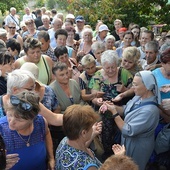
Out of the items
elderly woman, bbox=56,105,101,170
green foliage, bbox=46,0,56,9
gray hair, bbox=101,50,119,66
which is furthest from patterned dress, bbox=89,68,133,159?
green foliage, bbox=46,0,56,9

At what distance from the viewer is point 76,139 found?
96.9 inches

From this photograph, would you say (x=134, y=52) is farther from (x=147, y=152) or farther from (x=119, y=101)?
(x=147, y=152)

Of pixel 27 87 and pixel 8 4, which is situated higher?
pixel 27 87

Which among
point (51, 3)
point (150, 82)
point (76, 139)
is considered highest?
point (150, 82)

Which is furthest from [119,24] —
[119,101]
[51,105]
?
[51,105]

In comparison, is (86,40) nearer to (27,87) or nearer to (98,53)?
(98,53)

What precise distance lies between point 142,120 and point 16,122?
1.38 m

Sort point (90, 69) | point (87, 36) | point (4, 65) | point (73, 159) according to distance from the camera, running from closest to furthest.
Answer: point (73, 159)
point (4, 65)
point (90, 69)
point (87, 36)

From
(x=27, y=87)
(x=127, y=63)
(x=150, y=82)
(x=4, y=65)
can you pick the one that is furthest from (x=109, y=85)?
(x=27, y=87)

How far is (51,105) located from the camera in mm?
3449

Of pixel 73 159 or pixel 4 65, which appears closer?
pixel 73 159

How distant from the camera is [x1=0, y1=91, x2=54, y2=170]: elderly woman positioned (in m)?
2.45

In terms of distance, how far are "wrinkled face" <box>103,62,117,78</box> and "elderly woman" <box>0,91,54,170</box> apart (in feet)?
5.31

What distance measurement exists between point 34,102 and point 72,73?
2425 millimetres
